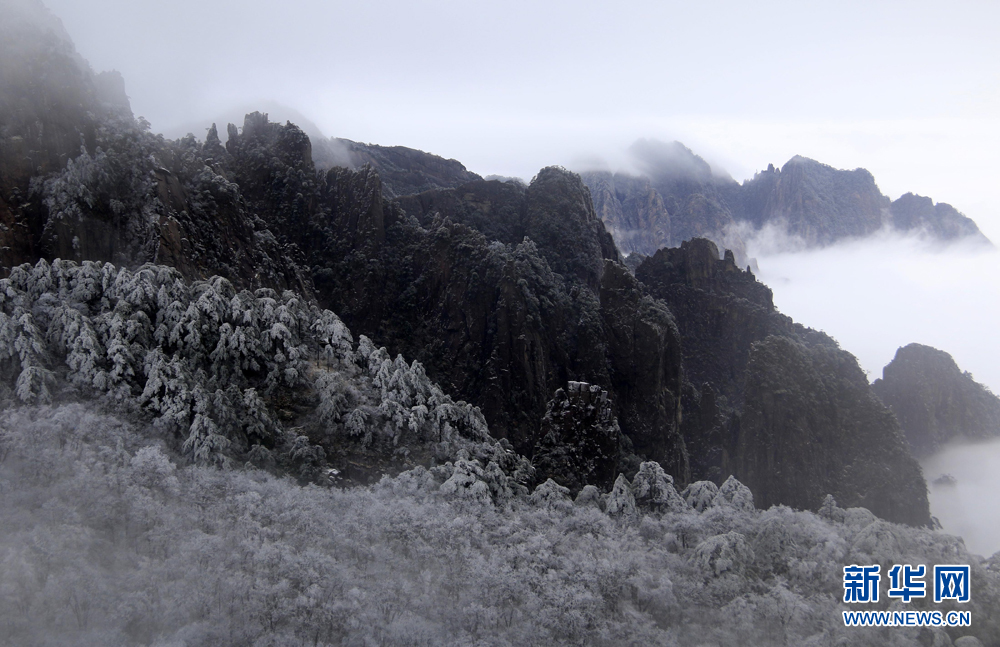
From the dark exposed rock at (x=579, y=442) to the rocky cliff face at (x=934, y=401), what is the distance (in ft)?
243

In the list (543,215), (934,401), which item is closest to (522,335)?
(543,215)

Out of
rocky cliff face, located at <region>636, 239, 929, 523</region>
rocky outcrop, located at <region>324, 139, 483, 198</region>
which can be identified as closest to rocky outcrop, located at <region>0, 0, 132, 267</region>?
rocky cliff face, located at <region>636, 239, 929, 523</region>

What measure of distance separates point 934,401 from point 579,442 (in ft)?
266

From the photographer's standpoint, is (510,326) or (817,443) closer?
(817,443)

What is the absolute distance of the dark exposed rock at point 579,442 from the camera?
30.4 m

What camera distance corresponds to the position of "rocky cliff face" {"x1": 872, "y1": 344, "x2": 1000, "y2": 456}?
84.2 metres

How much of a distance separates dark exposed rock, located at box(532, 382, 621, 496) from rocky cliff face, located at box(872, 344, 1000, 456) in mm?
73981

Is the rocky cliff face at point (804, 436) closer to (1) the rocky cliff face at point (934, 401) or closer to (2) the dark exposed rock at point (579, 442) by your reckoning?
(1) the rocky cliff face at point (934, 401)

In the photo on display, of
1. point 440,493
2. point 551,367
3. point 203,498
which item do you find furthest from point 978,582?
point 551,367

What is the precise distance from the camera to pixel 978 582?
17125mm

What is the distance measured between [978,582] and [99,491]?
26.1 m

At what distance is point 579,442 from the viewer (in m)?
31.8

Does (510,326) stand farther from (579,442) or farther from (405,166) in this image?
(405,166)

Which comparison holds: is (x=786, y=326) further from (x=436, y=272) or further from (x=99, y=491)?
(x=99, y=491)
